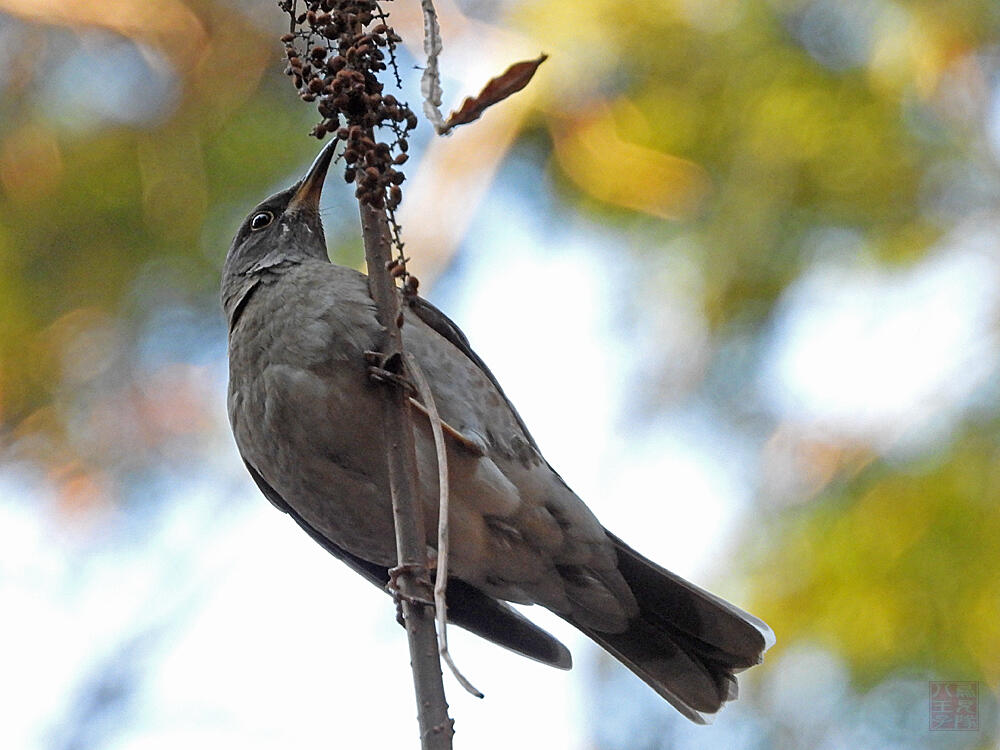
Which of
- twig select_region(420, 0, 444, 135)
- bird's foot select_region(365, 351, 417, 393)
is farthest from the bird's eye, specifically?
twig select_region(420, 0, 444, 135)

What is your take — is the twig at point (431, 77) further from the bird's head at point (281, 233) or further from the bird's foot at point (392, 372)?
the bird's head at point (281, 233)

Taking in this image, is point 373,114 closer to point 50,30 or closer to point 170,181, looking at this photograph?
point 170,181

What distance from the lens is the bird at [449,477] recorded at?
3.63 meters

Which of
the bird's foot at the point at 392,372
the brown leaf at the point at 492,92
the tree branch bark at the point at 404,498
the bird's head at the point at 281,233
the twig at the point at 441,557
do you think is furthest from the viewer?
the bird's head at the point at 281,233

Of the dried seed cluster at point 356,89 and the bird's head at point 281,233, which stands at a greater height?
the bird's head at point 281,233

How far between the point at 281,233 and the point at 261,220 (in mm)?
149

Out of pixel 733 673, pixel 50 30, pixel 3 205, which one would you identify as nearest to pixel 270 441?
pixel 733 673

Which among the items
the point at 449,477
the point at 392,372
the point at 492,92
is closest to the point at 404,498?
the point at 392,372

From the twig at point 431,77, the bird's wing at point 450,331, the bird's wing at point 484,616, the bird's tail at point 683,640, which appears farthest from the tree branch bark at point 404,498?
the bird's tail at point 683,640

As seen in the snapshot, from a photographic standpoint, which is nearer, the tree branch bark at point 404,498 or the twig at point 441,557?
the twig at point 441,557

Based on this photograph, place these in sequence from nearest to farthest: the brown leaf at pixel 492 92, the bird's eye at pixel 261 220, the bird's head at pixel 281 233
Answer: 1. the brown leaf at pixel 492 92
2. the bird's head at pixel 281 233
3. the bird's eye at pixel 261 220

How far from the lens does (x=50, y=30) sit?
612 centimetres

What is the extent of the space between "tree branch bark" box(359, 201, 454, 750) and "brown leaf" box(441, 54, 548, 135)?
36 cm

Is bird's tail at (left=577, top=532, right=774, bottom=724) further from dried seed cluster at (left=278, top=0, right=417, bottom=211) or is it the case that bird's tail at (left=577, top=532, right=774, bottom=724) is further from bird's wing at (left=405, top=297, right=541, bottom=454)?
dried seed cluster at (left=278, top=0, right=417, bottom=211)
